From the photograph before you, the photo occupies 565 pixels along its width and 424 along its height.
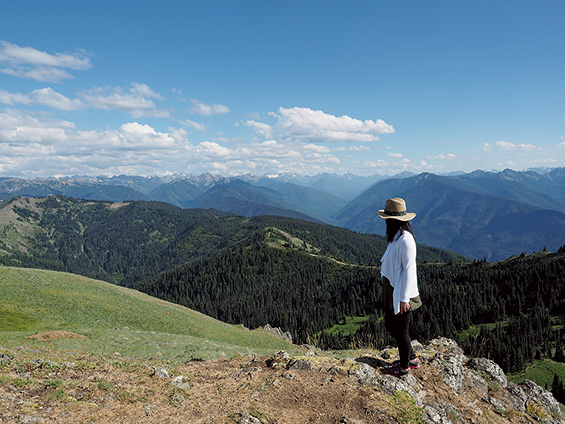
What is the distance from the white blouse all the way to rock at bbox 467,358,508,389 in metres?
6.62

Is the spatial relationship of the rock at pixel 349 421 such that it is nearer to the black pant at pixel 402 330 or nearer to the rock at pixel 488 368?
the black pant at pixel 402 330

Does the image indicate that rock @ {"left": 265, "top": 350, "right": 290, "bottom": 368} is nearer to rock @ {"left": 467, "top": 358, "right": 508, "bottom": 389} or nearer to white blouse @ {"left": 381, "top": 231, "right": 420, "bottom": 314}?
white blouse @ {"left": 381, "top": 231, "right": 420, "bottom": 314}

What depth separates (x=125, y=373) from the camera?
10484 millimetres

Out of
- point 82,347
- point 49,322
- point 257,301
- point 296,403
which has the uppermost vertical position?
point 296,403

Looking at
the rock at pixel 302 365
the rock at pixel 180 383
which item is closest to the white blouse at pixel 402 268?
the rock at pixel 302 365

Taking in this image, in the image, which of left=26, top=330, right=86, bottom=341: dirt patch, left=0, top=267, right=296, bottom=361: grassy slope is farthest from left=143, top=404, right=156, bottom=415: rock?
left=26, top=330, right=86, bottom=341: dirt patch

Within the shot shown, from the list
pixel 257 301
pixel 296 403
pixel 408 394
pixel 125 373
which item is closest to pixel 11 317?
pixel 125 373

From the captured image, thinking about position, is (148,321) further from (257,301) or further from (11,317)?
(257,301)

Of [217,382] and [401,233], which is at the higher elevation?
[401,233]

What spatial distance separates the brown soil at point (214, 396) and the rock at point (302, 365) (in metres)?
0.22

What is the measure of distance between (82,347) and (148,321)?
18.4 meters

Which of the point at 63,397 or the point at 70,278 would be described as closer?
the point at 63,397

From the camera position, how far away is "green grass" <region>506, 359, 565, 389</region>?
8319cm

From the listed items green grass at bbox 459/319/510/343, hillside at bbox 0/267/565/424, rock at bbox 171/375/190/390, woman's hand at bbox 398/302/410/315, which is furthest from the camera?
green grass at bbox 459/319/510/343
